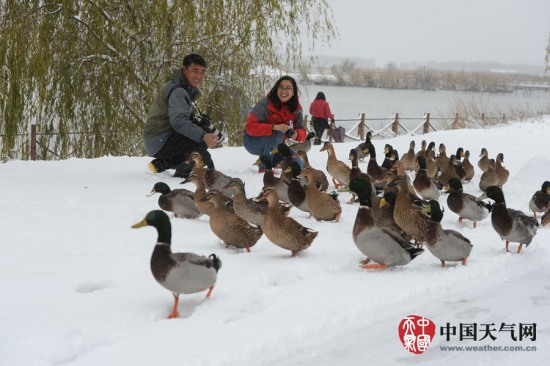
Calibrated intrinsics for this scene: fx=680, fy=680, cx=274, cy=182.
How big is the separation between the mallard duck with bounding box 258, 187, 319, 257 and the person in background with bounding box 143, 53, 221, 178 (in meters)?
2.78

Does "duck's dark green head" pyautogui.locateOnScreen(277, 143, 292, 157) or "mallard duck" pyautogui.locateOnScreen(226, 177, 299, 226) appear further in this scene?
"duck's dark green head" pyautogui.locateOnScreen(277, 143, 292, 157)

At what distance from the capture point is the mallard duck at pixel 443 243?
5.50 metres

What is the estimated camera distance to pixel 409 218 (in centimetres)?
619

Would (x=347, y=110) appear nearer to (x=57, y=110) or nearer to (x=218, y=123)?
(x=218, y=123)

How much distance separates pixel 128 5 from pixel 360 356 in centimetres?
836

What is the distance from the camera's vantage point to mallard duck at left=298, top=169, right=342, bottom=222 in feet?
23.1

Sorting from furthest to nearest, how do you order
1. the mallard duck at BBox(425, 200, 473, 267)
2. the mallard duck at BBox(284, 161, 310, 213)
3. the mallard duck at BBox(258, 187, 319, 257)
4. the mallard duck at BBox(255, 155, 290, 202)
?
the mallard duck at BBox(255, 155, 290, 202) → the mallard duck at BBox(284, 161, 310, 213) → the mallard duck at BBox(258, 187, 319, 257) → the mallard duck at BBox(425, 200, 473, 267)

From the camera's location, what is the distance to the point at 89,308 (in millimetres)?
4293

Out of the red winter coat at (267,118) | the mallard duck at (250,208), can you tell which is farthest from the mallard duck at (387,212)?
the red winter coat at (267,118)

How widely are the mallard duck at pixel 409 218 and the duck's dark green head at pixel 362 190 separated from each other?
0.72 meters

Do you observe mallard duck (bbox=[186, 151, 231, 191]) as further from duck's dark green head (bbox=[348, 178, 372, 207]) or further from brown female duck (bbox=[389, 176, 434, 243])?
duck's dark green head (bbox=[348, 178, 372, 207])

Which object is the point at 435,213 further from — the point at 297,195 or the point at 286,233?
→ the point at 297,195

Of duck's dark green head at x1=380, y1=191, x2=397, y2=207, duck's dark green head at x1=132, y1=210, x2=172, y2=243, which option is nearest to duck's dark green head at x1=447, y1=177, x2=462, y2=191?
duck's dark green head at x1=380, y1=191, x2=397, y2=207

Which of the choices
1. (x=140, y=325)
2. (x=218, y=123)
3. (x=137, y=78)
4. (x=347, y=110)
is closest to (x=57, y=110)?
(x=137, y=78)
